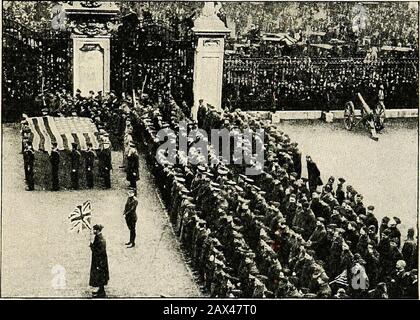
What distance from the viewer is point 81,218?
36.8 ft

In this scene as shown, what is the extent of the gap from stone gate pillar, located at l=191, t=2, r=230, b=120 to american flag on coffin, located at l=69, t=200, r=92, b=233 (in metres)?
4.71

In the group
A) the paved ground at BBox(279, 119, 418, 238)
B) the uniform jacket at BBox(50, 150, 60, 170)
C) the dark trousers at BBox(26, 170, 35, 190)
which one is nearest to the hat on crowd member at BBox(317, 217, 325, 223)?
the paved ground at BBox(279, 119, 418, 238)

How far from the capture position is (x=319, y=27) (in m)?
15.8

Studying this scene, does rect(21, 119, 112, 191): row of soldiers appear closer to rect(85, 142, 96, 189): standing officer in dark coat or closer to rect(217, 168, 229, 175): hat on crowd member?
rect(85, 142, 96, 189): standing officer in dark coat

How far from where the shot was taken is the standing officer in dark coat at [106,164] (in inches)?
489

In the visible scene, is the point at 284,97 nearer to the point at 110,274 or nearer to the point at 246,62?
the point at 246,62

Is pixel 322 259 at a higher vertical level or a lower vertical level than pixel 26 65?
lower

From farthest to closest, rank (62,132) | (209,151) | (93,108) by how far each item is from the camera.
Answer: (93,108) → (62,132) → (209,151)

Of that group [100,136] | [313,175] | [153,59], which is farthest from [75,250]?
[153,59]

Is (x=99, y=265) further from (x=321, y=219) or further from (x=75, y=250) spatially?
(x=321, y=219)

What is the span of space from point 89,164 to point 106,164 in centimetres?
25

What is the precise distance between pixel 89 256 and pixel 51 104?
467 cm

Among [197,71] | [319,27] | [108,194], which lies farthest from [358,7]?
[108,194]

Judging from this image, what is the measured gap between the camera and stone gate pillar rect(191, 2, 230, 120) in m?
15.4
